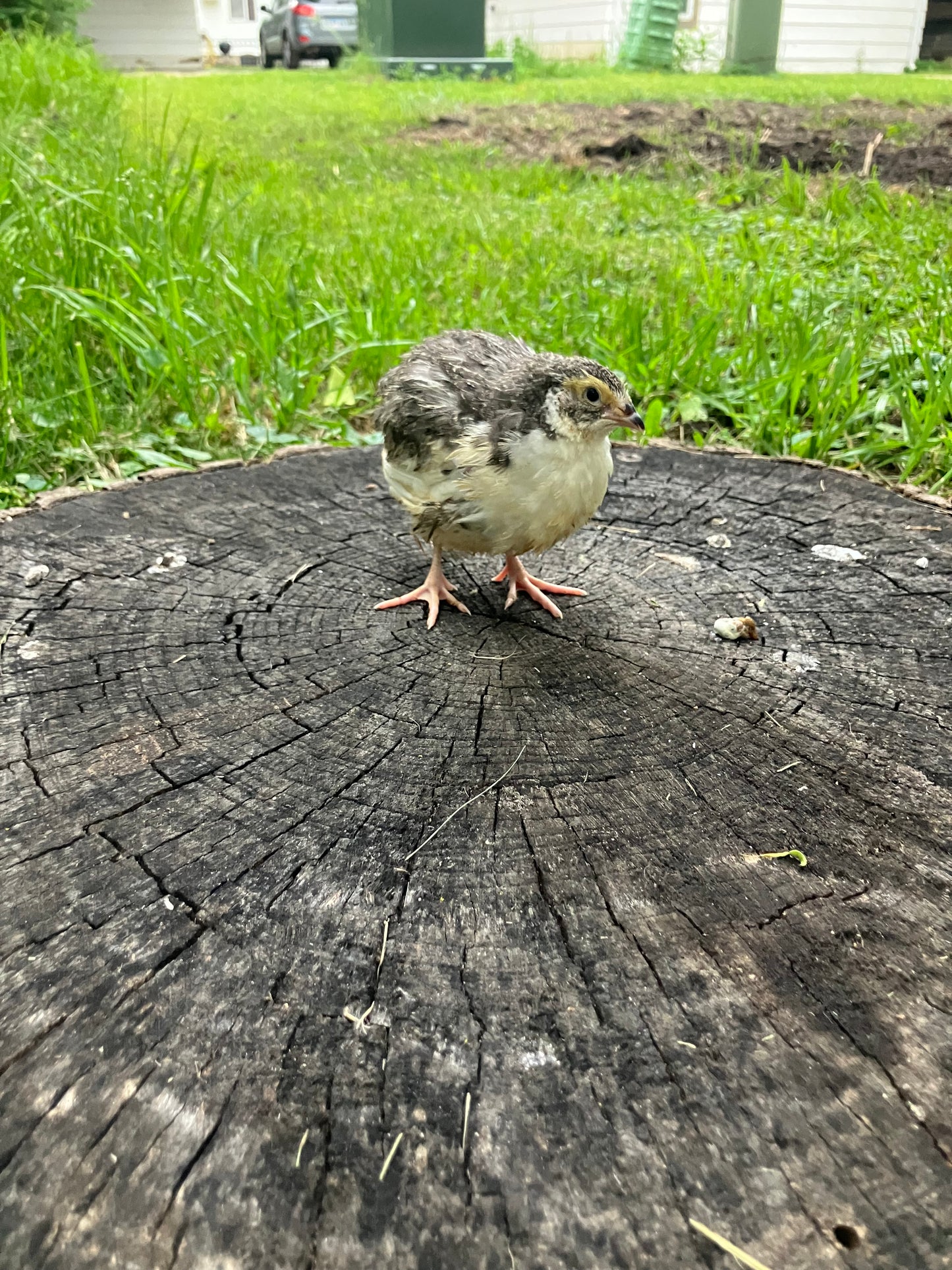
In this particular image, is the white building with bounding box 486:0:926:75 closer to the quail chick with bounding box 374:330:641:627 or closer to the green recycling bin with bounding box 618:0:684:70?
the green recycling bin with bounding box 618:0:684:70

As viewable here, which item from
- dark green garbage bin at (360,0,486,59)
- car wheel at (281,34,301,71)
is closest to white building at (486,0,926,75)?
dark green garbage bin at (360,0,486,59)

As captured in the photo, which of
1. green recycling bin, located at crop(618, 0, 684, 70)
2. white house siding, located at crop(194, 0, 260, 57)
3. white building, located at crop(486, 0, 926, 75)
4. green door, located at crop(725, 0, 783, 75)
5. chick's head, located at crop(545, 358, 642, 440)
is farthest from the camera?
white house siding, located at crop(194, 0, 260, 57)

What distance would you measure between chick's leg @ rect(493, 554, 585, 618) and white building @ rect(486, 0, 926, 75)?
18.9 m

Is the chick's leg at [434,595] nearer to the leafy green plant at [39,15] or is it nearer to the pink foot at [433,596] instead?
the pink foot at [433,596]

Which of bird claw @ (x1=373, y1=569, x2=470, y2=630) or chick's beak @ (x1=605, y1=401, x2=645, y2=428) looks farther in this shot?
bird claw @ (x1=373, y1=569, x2=470, y2=630)

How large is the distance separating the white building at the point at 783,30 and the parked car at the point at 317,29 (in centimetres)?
363

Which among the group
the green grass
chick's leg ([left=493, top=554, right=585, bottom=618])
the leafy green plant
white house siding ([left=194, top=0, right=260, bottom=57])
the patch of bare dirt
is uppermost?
white house siding ([left=194, top=0, right=260, bottom=57])

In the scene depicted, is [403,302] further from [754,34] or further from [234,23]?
[234,23]

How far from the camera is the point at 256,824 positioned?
1.71 m

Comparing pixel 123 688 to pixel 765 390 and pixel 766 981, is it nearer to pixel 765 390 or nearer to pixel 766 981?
pixel 766 981

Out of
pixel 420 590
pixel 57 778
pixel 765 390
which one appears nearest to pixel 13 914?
pixel 57 778

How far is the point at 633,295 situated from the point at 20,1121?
534 cm

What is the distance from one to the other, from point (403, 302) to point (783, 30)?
2047 cm

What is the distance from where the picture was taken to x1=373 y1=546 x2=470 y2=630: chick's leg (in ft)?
8.33
